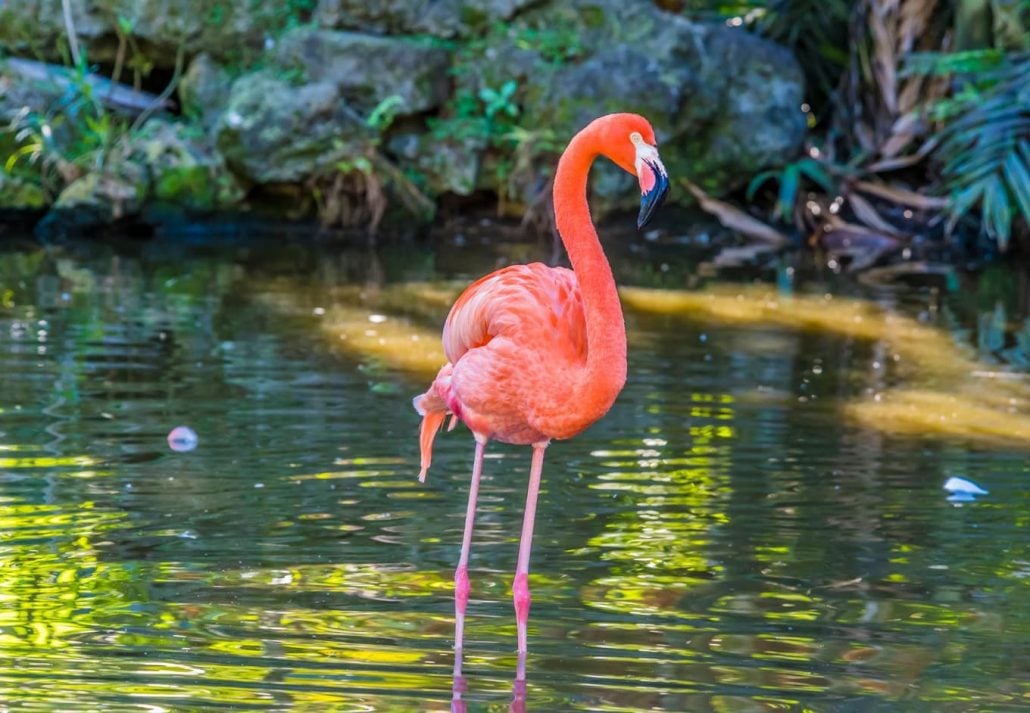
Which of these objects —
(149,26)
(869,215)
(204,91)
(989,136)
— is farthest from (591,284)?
(149,26)

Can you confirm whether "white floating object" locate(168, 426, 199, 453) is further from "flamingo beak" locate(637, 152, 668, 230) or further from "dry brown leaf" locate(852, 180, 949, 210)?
"dry brown leaf" locate(852, 180, 949, 210)

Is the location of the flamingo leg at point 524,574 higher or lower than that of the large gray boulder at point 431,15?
lower

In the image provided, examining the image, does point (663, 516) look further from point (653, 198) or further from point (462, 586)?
point (653, 198)

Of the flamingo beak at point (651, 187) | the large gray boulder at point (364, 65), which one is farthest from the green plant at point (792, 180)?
the flamingo beak at point (651, 187)

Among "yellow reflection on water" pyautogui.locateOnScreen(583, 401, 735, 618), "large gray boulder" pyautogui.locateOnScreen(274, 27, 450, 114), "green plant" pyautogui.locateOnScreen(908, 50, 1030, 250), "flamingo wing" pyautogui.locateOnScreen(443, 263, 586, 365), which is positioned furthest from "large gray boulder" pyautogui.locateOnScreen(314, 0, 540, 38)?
"flamingo wing" pyautogui.locateOnScreen(443, 263, 586, 365)

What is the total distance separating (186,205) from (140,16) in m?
1.69

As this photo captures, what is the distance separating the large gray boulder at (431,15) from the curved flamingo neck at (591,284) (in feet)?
28.9

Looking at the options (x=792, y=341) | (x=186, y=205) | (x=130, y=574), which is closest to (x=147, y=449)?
(x=130, y=574)

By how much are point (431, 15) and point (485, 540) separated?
820 cm

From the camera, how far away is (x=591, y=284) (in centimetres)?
354

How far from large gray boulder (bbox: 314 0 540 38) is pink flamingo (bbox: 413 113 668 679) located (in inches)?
339

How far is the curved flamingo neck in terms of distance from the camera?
3494 millimetres

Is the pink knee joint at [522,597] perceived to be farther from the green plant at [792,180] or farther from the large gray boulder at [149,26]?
the large gray boulder at [149,26]

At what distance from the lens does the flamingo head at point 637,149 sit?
3.28m
